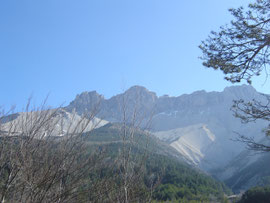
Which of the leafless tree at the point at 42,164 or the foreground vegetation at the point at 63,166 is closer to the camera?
the leafless tree at the point at 42,164

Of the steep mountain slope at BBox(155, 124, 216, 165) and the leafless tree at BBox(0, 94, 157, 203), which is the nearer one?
the leafless tree at BBox(0, 94, 157, 203)

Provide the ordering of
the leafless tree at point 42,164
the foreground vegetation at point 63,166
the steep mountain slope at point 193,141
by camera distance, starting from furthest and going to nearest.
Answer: the steep mountain slope at point 193,141, the foreground vegetation at point 63,166, the leafless tree at point 42,164

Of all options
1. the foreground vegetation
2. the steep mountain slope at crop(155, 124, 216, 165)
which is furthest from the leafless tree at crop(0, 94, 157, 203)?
the steep mountain slope at crop(155, 124, 216, 165)

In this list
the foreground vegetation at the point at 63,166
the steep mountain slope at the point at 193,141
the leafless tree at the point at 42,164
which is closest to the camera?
the leafless tree at the point at 42,164

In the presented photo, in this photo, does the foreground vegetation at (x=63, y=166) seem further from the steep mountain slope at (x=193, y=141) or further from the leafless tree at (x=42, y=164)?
the steep mountain slope at (x=193, y=141)

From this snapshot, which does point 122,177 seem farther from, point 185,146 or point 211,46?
point 185,146

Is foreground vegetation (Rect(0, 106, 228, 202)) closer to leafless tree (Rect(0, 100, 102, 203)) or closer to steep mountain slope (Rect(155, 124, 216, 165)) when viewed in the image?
leafless tree (Rect(0, 100, 102, 203))

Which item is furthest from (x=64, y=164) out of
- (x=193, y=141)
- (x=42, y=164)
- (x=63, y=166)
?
(x=193, y=141)

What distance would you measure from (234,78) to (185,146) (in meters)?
148

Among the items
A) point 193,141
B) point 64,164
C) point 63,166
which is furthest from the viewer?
point 193,141

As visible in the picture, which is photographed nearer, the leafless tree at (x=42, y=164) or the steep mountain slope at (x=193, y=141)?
the leafless tree at (x=42, y=164)

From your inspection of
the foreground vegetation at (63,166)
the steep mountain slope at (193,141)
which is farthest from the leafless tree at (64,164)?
the steep mountain slope at (193,141)

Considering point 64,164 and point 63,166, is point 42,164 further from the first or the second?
point 63,166

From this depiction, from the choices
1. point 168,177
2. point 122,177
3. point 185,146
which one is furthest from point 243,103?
point 185,146
